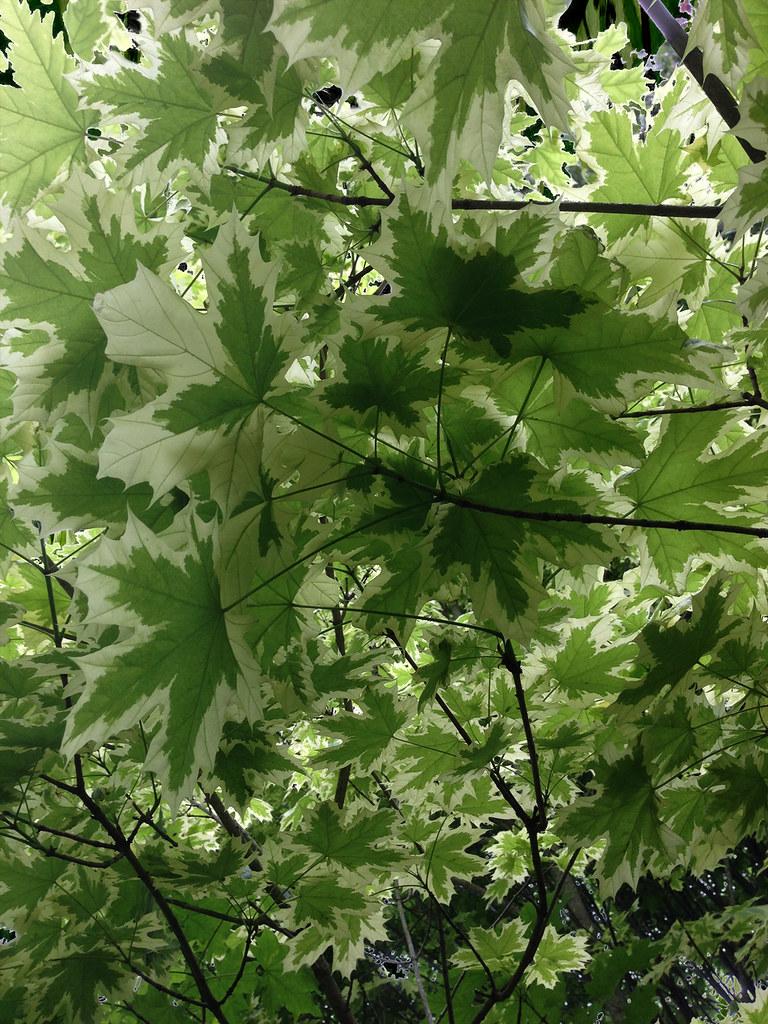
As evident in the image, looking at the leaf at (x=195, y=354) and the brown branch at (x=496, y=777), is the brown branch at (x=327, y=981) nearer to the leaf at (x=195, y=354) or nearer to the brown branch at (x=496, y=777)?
the brown branch at (x=496, y=777)

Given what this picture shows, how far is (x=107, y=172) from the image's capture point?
145 cm

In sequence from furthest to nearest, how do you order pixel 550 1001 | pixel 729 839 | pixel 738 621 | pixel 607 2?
pixel 607 2 → pixel 550 1001 → pixel 729 839 → pixel 738 621

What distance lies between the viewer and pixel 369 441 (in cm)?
82

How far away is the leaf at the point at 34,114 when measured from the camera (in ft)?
3.54

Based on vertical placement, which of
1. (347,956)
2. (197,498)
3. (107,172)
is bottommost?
(347,956)

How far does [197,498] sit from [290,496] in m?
0.10

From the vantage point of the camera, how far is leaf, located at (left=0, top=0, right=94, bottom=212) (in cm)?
108

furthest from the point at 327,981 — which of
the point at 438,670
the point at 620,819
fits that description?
the point at 438,670

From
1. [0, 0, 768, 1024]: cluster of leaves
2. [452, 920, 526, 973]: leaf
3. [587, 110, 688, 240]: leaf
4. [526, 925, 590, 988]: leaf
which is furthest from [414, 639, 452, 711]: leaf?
[526, 925, 590, 988]: leaf

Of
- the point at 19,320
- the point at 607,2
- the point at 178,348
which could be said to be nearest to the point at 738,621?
the point at 178,348

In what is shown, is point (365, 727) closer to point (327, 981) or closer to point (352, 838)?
point (352, 838)

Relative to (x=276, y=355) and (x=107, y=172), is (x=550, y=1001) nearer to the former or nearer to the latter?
(x=276, y=355)

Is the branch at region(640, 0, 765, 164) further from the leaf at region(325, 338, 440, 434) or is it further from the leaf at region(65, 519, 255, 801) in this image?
the leaf at region(65, 519, 255, 801)

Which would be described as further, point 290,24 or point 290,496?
point 290,496
